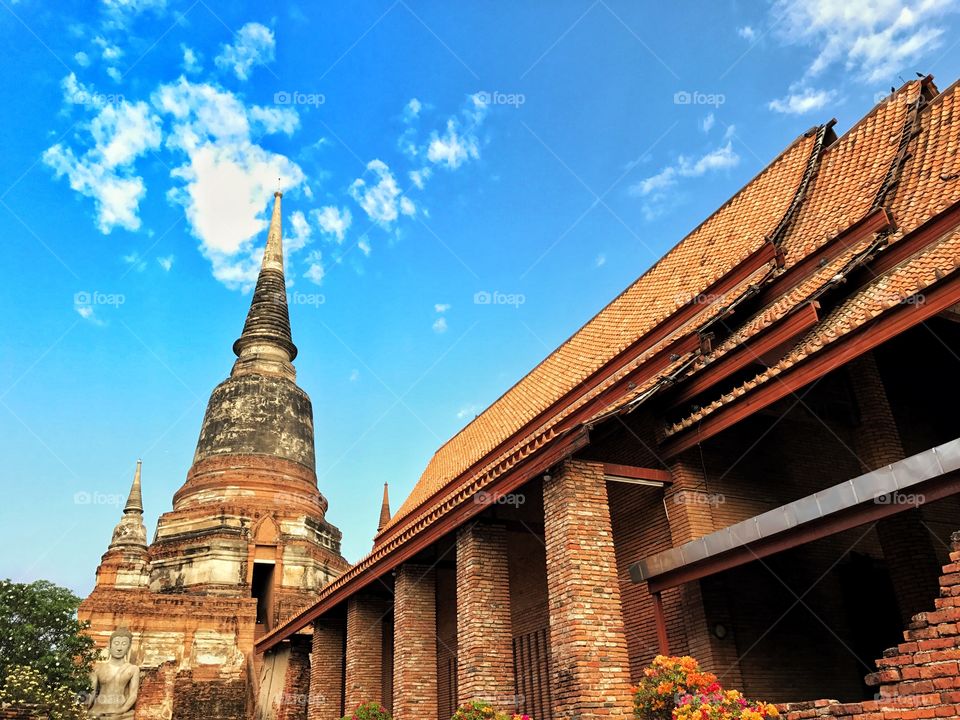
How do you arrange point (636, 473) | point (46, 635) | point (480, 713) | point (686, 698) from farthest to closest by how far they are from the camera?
1. point (46, 635)
2. point (636, 473)
3. point (480, 713)
4. point (686, 698)

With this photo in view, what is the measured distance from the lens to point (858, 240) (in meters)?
9.30

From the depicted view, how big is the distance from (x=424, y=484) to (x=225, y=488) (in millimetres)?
7949

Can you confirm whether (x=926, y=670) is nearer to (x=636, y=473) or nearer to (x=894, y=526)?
(x=894, y=526)

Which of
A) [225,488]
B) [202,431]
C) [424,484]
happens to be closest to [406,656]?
[424,484]

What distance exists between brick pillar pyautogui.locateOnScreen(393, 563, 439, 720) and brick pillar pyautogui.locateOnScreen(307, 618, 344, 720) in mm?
3702

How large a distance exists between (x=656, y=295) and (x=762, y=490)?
479 centimetres

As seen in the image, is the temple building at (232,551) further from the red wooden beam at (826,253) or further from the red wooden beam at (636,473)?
the red wooden beam at (826,253)

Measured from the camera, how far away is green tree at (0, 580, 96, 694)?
15383mm

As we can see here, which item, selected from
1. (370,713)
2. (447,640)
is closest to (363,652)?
(370,713)

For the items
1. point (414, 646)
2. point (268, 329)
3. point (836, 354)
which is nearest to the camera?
point (836, 354)

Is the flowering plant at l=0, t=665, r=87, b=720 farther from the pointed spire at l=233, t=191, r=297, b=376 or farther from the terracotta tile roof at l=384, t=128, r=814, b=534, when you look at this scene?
the pointed spire at l=233, t=191, r=297, b=376

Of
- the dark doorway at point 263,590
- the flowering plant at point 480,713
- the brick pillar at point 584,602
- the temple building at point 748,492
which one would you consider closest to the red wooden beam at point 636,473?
the temple building at point 748,492

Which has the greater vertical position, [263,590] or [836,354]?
[263,590]

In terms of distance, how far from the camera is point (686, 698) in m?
6.35
